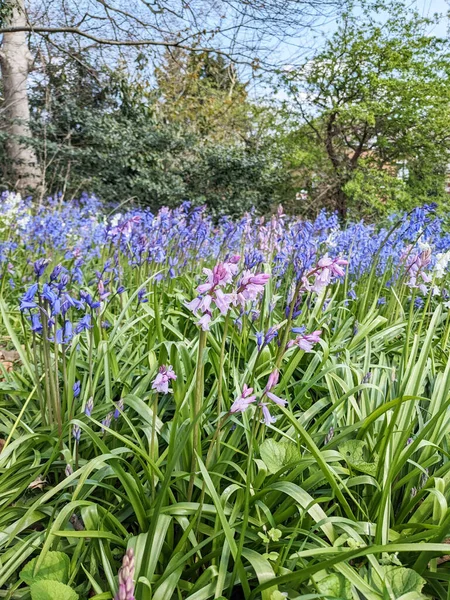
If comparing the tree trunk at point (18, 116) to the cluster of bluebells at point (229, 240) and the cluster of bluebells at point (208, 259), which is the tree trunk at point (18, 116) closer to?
the cluster of bluebells at point (208, 259)

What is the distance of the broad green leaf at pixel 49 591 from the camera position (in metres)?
1.21

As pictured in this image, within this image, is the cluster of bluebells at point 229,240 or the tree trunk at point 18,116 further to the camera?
the tree trunk at point 18,116

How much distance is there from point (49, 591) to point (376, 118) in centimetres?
1381

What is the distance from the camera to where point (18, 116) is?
11.4 m

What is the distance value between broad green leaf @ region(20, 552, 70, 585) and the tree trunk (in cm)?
1165

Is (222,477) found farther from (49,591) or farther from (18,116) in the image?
(18,116)

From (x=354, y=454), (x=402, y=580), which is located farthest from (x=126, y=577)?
(x=354, y=454)

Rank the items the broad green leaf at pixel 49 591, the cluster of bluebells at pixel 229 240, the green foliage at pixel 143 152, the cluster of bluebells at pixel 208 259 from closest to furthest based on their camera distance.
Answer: the broad green leaf at pixel 49 591 < the cluster of bluebells at pixel 208 259 < the cluster of bluebells at pixel 229 240 < the green foliage at pixel 143 152

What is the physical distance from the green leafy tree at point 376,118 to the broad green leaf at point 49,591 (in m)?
12.1

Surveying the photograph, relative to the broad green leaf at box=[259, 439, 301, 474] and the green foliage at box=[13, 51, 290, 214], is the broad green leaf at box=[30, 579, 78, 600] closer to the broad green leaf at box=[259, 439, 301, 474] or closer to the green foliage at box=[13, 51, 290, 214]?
the broad green leaf at box=[259, 439, 301, 474]

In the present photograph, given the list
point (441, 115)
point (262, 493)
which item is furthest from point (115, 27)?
point (441, 115)

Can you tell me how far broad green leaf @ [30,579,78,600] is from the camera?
1.21 m

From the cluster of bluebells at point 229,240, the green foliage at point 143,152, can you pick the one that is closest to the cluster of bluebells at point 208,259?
the cluster of bluebells at point 229,240

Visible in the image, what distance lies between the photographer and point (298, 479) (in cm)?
176
